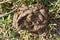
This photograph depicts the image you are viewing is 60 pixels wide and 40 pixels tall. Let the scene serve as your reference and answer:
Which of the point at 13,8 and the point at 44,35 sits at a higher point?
the point at 13,8

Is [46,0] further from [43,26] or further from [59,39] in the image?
[59,39]

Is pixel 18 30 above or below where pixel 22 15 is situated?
below

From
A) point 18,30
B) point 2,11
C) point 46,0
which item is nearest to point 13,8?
point 2,11

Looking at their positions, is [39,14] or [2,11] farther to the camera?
[2,11]

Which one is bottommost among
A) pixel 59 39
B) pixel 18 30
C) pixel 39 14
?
pixel 59 39

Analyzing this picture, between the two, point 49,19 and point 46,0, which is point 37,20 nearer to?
point 49,19

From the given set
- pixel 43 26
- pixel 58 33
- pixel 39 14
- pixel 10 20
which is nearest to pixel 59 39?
pixel 58 33
